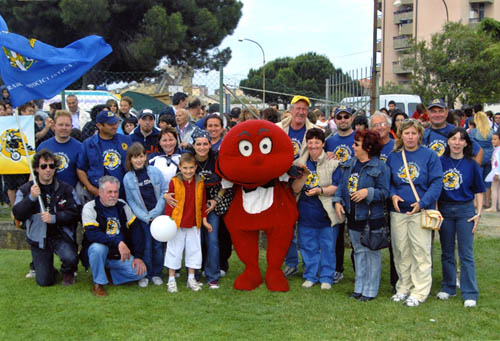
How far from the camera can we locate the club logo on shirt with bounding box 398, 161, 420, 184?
16.4 feet

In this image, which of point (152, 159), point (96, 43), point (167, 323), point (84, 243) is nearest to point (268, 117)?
point (152, 159)

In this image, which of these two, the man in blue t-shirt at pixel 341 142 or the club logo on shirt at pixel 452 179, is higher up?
the man in blue t-shirt at pixel 341 142

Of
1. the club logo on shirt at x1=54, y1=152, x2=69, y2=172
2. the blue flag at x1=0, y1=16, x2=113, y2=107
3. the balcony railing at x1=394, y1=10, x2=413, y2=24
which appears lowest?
the club logo on shirt at x1=54, y1=152, x2=69, y2=172

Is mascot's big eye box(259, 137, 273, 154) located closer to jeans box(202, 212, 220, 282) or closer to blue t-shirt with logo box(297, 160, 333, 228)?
blue t-shirt with logo box(297, 160, 333, 228)

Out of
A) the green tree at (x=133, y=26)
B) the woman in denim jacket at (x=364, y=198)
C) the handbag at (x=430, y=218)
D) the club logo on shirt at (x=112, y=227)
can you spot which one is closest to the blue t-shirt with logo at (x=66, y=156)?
the club logo on shirt at (x=112, y=227)

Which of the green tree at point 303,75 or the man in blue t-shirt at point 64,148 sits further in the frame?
the green tree at point 303,75

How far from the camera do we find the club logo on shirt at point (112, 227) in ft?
18.2

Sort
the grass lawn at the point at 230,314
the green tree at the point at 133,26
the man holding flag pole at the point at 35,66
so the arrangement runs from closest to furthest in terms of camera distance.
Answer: the grass lawn at the point at 230,314 → the man holding flag pole at the point at 35,66 → the green tree at the point at 133,26

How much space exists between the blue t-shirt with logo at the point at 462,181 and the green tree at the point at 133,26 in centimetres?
1692

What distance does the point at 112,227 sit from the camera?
5.56 meters

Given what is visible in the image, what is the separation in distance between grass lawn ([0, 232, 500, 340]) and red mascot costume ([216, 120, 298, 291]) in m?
0.35

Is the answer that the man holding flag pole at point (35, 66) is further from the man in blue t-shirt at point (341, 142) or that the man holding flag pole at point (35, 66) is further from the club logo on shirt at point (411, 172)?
the club logo on shirt at point (411, 172)

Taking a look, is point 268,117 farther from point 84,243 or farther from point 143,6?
point 143,6

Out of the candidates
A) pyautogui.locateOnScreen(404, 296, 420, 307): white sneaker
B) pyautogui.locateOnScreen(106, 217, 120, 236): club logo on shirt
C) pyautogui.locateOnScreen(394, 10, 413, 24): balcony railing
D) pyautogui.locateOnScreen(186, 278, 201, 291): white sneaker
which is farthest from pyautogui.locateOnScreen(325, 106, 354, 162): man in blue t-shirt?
pyautogui.locateOnScreen(394, 10, 413, 24): balcony railing
